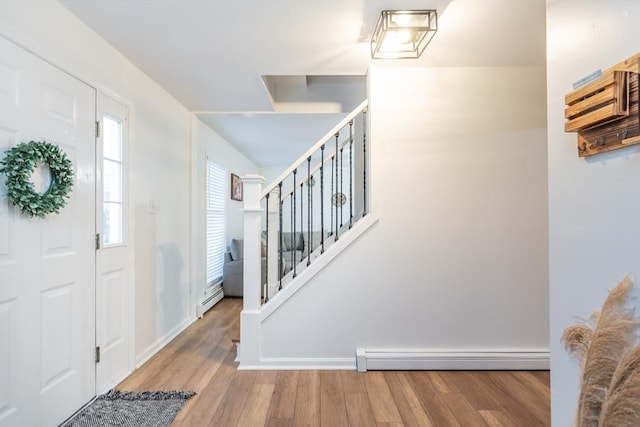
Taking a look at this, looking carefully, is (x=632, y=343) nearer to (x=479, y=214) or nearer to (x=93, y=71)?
(x=479, y=214)

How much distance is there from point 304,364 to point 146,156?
219cm

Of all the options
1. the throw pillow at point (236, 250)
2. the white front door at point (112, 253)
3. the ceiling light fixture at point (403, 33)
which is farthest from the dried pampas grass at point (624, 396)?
the throw pillow at point (236, 250)

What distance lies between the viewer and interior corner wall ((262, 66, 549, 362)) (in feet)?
8.18

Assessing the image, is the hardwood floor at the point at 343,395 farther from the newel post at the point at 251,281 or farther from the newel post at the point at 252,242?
the newel post at the point at 252,242

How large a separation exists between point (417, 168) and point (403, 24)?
1.04 meters

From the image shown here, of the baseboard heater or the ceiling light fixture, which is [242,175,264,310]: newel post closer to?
the ceiling light fixture

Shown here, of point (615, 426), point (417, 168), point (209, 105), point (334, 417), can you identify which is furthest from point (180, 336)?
point (615, 426)

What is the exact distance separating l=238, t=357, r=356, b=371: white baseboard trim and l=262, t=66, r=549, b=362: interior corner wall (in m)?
0.03

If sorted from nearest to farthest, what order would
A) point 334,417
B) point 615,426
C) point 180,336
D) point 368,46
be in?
point 615,426 < point 334,417 < point 368,46 < point 180,336

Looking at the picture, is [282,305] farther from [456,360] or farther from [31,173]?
[31,173]

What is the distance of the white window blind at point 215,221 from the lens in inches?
173

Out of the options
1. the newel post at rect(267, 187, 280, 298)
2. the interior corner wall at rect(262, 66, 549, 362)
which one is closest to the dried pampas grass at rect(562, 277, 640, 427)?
the interior corner wall at rect(262, 66, 549, 362)

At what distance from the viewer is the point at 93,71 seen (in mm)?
2102

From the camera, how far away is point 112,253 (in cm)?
226
